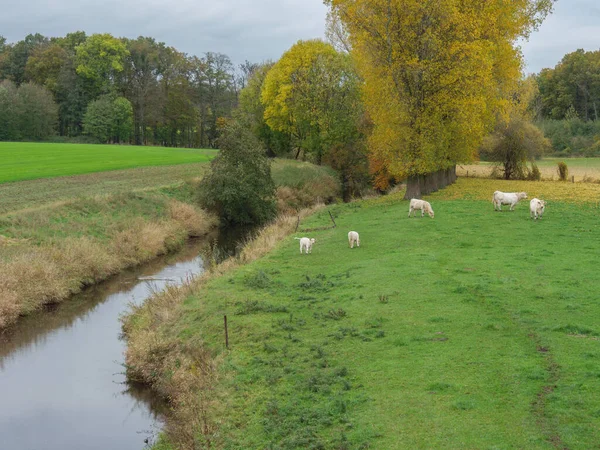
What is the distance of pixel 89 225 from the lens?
37188 mm

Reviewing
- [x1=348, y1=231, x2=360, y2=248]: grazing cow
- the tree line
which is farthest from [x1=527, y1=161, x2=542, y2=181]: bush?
the tree line

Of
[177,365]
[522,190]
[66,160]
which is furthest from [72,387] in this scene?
[66,160]

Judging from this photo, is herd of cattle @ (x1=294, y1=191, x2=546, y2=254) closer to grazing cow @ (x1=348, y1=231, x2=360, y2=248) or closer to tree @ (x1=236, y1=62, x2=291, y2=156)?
grazing cow @ (x1=348, y1=231, x2=360, y2=248)

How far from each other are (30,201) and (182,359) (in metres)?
28.0

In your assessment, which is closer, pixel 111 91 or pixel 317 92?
pixel 317 92

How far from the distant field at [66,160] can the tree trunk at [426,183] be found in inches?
721

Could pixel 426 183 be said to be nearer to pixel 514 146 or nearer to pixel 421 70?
pixel 421 70

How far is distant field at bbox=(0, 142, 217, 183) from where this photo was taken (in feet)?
192

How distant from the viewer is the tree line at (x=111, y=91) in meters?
107

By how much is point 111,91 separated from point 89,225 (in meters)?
79.3

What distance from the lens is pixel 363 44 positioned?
4041 cm

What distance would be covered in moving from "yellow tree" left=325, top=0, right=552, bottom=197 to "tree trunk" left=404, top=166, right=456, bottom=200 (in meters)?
0.65

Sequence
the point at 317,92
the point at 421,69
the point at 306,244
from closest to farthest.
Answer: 1. the point at 306,244
2. the point at 421,69
3. the point at 317,92

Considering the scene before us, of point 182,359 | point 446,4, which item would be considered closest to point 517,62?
point 446,4
